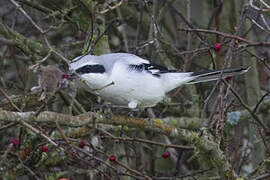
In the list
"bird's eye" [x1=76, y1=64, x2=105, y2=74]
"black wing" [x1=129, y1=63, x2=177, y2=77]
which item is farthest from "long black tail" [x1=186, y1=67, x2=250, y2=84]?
"bird's eye" [x1=76, y1=64, x2=105, y2=74]

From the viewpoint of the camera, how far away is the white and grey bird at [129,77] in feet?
10.1

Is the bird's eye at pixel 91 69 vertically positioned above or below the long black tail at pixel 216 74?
above

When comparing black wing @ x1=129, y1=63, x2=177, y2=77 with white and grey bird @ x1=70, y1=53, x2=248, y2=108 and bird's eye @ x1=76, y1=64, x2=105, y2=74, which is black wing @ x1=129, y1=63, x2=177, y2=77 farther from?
bird's eye @ x1=76, y1=64, x2=105, y2=74

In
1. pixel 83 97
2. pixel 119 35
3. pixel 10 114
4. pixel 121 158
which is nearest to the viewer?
Result: pixel 10 114

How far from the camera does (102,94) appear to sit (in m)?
3.14

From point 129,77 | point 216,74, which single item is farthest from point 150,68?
point 216,74

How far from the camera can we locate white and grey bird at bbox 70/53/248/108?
309 centimetres

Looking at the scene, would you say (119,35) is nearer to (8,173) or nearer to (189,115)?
(189,115)

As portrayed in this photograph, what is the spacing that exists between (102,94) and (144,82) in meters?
0.36

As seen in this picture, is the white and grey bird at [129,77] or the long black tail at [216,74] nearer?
the white and grey bird at [129,77]

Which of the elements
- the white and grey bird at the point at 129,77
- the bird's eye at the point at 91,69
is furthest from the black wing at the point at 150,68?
the bird's eye at the point at 91,69

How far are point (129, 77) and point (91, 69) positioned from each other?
0.96ft

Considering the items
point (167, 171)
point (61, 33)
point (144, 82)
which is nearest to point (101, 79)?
point (144, 82)

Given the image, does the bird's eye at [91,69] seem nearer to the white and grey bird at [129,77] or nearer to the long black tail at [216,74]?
the white and grey bird at [129,77]
